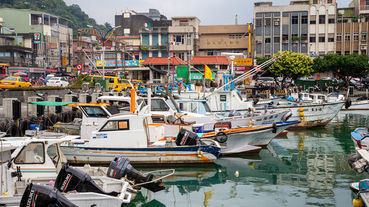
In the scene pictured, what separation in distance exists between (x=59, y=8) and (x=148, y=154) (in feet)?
354

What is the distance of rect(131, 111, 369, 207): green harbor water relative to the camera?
1291cm

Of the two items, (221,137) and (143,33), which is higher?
(143,33)

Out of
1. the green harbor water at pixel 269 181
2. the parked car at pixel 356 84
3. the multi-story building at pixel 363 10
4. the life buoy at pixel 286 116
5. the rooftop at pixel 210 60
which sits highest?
the multi-story building at pixel 363 10

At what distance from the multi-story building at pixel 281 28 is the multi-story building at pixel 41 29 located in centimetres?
3873

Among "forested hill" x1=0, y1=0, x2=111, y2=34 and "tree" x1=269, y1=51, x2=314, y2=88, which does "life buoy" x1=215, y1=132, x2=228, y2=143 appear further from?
"forested hill" x1=0, y1=0, x2=111, y2=34

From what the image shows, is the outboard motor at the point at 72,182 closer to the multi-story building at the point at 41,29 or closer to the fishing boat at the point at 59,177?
the fishing boat at the point at 59,177

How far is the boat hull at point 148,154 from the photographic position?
51.9ft

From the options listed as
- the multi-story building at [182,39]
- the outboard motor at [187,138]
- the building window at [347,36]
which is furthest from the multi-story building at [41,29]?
the outboard motor at [187,138]

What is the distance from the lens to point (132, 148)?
619 inches

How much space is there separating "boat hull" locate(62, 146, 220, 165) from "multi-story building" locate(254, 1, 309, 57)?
172 feet

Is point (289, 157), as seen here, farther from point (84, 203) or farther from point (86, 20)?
point (86, 20)

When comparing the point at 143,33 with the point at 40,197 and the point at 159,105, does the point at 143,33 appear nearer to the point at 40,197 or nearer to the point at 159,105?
the point at 159,105

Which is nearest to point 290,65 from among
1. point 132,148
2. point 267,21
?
point 267,21

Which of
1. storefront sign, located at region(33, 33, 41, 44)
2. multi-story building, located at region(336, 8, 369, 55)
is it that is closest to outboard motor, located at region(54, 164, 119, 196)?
multi-story building, located at region(336, 8, 369, 55)
